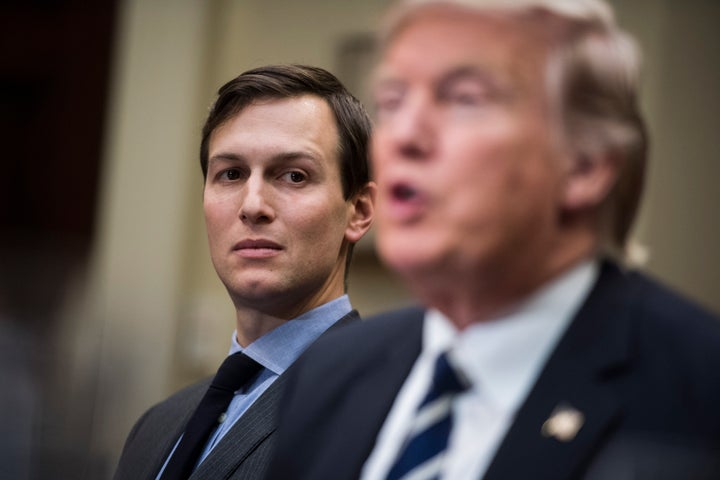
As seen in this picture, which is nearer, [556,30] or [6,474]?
[556,30]

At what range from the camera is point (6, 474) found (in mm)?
2568

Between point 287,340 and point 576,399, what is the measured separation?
2.63ft

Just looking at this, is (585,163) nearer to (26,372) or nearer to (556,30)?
(556,30)

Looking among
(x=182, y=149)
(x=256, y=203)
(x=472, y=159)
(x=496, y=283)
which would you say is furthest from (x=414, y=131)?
(x=182, y=149)

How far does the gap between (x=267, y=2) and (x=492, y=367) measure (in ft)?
13.1

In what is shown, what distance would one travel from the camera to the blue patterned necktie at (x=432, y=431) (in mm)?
1169

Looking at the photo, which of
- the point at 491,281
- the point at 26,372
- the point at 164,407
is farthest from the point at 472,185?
the point at 26,372

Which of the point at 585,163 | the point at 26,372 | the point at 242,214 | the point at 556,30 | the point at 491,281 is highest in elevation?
the point at 556,30

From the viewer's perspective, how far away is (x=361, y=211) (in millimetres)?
1944

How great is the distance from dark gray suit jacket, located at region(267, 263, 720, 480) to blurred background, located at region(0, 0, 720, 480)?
230 centimetres

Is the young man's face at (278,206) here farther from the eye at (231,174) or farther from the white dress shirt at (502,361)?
the white dress shirt at (502,361)

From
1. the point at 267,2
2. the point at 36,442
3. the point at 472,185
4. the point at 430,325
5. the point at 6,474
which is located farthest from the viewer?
the point at 267,2

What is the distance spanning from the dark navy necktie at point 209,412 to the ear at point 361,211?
0.90 ft

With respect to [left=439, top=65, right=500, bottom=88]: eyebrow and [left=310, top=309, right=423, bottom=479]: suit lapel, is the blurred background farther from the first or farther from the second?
[left=439, top=65, right=500, bottom=88]: eyebrow
